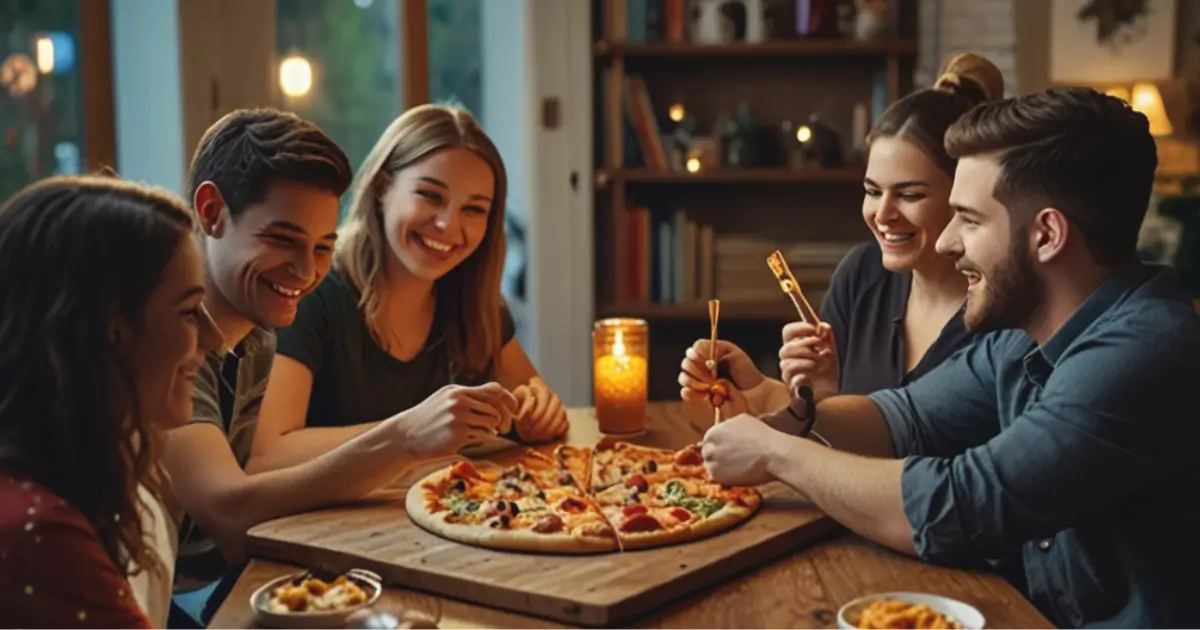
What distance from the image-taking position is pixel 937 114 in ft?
8.30

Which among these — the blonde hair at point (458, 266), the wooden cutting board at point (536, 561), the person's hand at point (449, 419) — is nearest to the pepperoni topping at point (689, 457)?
the wooden cutting board at point (536, 561)

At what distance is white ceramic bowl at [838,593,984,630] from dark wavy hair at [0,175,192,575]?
2.70 ft

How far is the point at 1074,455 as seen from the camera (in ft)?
5.53

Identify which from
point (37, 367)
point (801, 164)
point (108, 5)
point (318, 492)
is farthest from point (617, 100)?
point (37, 367)

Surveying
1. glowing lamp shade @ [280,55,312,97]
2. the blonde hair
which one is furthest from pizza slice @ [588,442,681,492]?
glowing lamp shade @ [280,55,312,97]

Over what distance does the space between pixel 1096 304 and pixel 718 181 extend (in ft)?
10.9

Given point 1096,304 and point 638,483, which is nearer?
point 1096,304

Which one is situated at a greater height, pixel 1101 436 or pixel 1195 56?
pixel 1195 56

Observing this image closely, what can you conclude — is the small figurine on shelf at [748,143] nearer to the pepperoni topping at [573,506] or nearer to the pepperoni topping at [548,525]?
the pepperoni topping at [573,506]

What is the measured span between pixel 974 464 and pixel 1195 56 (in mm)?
3820

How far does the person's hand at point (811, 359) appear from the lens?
2.36 metres

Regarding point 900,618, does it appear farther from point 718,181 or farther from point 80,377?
point 718,181

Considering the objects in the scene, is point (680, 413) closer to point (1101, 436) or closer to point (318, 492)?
point (318, 492)

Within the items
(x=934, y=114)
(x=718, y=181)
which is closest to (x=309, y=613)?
(x=934, y=114)
